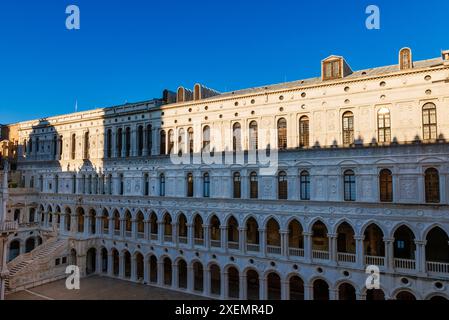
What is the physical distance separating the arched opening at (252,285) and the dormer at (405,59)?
20.8 meters

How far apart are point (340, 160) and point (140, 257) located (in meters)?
22.8

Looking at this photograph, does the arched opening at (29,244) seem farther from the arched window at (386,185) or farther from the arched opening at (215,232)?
the arched window at (386,185)

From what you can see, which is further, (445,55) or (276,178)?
(276,178)

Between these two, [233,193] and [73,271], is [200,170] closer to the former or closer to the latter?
[233,193]

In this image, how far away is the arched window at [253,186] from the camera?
27625mm

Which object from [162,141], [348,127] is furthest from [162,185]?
[348,127]

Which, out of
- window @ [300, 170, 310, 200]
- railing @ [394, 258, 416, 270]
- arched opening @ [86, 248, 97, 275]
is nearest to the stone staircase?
arched opening @ [86, 248, 97, 275]

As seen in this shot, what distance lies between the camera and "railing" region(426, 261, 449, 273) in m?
20.8

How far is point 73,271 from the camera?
35.0 metres

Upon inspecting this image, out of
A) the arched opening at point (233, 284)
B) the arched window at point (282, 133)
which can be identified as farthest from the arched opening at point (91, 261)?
the arched window at point (282, 133)

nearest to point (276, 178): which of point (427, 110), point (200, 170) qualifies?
point (200, 170)

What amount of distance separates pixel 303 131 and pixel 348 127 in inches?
131

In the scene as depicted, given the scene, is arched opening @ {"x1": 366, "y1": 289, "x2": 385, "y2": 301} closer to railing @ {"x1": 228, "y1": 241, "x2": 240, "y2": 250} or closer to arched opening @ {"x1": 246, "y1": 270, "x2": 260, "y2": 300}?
arched opening @ {"x1": 246, "y1": 270, "x2": 260, "y2": 300}

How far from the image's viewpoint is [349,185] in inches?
943
